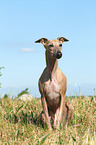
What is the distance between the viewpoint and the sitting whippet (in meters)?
5.45

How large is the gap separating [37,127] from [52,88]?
110 centimetres

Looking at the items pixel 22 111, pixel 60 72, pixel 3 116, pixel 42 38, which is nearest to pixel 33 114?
pixel 22 111

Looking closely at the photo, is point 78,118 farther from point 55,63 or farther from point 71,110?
point 55,63

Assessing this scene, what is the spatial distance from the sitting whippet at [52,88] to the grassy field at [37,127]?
0.30m

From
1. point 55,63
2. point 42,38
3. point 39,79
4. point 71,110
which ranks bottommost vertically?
point 71,110

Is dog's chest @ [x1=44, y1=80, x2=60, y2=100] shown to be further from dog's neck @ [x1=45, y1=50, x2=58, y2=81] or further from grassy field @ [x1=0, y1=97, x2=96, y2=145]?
grassy field @ [x1=0, y1=97, x2=96, y2=145]

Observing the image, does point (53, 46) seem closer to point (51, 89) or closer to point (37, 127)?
point (51, 89)

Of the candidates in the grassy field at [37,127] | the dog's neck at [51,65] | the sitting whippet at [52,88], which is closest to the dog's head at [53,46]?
the sitting whippet at [52,88]

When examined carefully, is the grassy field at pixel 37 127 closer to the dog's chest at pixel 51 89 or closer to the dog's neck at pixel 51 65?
the dog's chest at pixel 51 89

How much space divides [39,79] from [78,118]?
69.3 inches

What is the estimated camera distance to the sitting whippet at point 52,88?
5.45 metres

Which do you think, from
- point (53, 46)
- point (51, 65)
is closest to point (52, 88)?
point (51, 65)

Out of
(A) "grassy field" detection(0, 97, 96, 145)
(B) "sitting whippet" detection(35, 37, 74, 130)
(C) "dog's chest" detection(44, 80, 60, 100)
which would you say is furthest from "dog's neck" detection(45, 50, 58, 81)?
(A) "grassy field" detection(0, 97, 96, 145)

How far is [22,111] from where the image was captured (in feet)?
23.1
